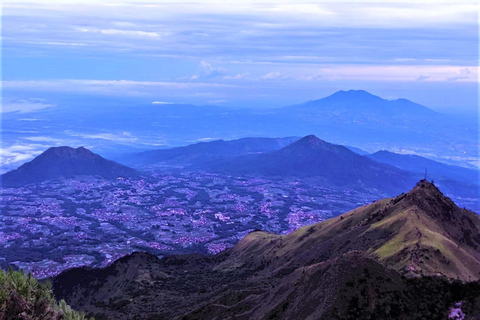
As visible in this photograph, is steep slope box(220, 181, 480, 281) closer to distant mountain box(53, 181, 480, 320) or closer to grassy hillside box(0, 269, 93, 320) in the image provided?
distant mountain box(53, 181, 480, 320)

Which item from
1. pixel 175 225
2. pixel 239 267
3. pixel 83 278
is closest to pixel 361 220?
pixel 239 267

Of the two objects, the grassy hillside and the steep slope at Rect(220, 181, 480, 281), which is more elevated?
the grassy hillside

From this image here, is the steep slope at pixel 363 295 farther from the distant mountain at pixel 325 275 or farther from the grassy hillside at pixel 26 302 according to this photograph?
the grassy hillside at pixel 26 302

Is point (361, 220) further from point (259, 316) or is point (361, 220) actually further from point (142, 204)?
point (142, 204)

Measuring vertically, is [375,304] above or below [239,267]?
above

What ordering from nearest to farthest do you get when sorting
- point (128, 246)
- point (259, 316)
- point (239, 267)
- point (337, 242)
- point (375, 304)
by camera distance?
point (375, 304)
point (259, 316)
point (337, 242)
point (239, 267)
point (128, 246)

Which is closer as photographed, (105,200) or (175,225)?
(175,225)

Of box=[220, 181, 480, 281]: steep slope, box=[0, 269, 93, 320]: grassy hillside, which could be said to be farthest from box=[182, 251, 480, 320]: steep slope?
box=[0, 269, 93, 320]: grassy hillside
